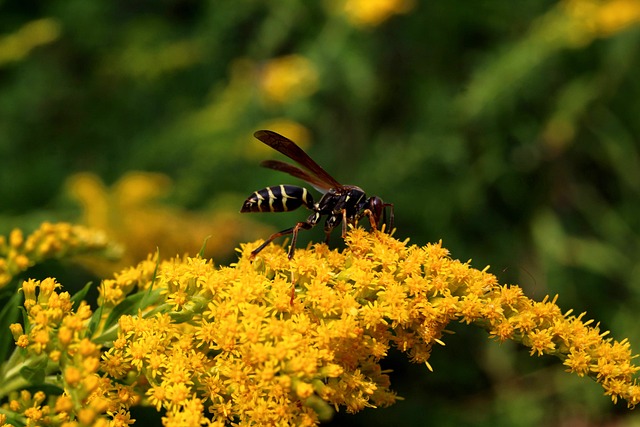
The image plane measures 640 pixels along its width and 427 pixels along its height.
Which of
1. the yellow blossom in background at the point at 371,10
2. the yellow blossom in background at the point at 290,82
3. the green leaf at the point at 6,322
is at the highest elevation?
the yellow blossom in background at the point at 371,10

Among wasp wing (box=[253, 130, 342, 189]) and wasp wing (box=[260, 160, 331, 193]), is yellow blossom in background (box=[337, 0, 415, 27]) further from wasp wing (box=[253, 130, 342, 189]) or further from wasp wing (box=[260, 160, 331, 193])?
wasp wing (box=[253, 130, 342, 189])

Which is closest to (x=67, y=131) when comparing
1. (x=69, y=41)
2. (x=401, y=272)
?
(x=69, y=41)

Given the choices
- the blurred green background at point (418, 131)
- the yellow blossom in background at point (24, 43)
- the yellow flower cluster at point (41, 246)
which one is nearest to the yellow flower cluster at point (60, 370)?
the yellow flower cluster at point (41, 246)

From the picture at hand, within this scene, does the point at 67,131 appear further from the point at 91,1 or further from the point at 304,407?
the point at 304,407

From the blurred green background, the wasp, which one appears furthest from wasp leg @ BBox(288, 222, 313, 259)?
the blurred green background

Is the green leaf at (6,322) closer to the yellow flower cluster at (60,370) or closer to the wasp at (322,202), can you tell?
the yellow flower cluster at (60,370)
